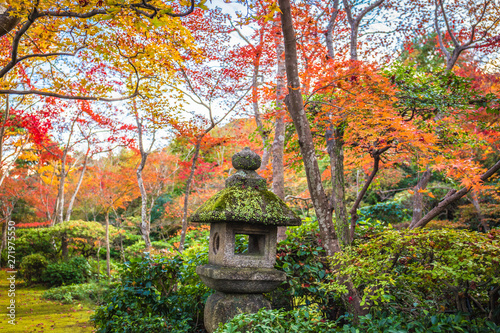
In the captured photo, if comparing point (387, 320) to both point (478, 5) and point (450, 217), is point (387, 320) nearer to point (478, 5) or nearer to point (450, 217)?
point (478, 5)

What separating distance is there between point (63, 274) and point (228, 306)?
9.18 meters

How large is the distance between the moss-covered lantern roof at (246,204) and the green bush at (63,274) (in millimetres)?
8778

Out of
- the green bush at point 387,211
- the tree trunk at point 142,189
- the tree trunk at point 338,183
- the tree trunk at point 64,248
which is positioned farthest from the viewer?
the tree trunk at point 64,248

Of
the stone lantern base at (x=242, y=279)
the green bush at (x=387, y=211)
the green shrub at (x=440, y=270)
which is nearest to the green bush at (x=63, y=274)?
the stone lantern base at (x=242, y=279)

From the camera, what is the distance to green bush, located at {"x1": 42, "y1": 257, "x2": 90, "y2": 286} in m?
9.94

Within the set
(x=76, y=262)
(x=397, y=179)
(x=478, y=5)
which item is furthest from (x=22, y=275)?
(x=478, y=5)

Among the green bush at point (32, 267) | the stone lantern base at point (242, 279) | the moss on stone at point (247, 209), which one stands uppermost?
the moss on stone at point (247, 209)

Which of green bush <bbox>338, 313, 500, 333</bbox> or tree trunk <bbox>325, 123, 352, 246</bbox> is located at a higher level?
tree trunk <bbox>325, 123, 352, 246</bbox>

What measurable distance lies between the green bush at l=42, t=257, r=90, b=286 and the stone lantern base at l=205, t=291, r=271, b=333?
8.69 meters

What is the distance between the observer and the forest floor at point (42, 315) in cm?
558

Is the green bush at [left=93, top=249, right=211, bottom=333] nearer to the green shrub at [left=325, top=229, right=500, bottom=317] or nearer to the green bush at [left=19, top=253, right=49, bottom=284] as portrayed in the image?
the green shrub at [left=325, top=229, right=500, bottom=317]

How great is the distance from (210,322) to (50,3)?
11.8 feet

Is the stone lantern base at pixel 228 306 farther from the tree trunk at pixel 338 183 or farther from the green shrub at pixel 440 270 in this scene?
the tree trunk at pixel 338 183

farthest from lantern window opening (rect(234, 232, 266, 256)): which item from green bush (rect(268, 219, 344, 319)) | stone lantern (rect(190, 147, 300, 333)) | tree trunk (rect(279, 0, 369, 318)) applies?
tree trunk (rect(279, 0, 369, 318))
